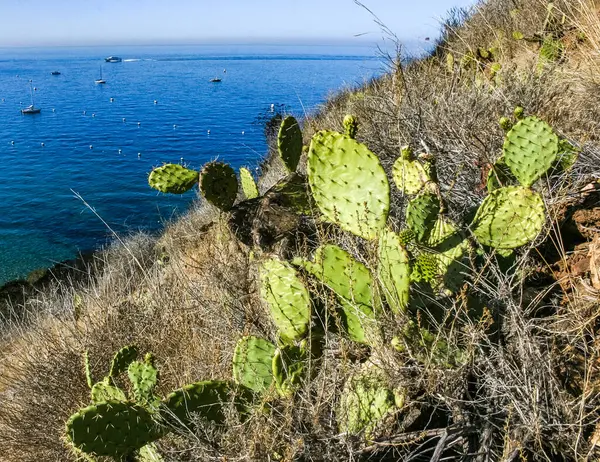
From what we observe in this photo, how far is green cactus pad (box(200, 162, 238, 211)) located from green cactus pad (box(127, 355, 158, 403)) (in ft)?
3.62

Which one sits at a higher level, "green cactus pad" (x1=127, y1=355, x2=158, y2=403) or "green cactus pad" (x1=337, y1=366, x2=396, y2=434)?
"green cactus pad" (x1=337, y1=366, x2=396, y2=434)

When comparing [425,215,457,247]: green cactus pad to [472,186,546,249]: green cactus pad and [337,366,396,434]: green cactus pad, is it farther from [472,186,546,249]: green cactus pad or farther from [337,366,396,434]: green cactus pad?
[337,366,396,434]: green cactus pad

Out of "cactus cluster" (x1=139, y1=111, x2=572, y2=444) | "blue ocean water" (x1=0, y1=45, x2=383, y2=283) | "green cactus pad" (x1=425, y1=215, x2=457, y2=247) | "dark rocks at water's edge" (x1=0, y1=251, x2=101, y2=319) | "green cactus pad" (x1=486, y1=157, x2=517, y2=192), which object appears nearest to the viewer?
"cactus cluster" (x1=139, y1=111, x2=572, y2=444)

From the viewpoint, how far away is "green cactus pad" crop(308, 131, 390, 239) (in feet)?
6.73

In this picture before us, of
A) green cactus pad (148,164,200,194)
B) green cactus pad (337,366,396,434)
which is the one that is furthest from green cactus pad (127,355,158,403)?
green cactus pad (148,164,200,194)

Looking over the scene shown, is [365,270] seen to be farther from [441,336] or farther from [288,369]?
[288,369]

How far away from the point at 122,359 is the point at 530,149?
2276 millimetres

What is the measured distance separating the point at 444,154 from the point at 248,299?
186cm

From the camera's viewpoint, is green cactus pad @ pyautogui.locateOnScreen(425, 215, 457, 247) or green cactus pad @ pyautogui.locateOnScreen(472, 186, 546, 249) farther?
green cactus pad @ pyautogui.locateOnScreen(425, 215, 457, 247)

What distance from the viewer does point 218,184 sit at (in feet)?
10.1

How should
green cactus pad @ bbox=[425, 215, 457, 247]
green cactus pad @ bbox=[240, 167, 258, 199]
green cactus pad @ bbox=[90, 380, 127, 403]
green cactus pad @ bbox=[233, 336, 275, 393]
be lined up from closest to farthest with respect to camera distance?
green cactus pad @ bbox=[233, 336, 275, 393], green cactus pad @ bbox=[425, 215, 457, 247], green cactus pad @ bbox=[90, 380, 127, 403], green cactus pad @ bbox=[240, 167, 258, 199]

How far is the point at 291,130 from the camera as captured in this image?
314 centimetres

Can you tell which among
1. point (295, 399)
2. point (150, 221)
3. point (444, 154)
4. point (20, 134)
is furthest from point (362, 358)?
point (20, 134)

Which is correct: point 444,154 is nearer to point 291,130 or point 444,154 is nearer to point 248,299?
point 291,130
